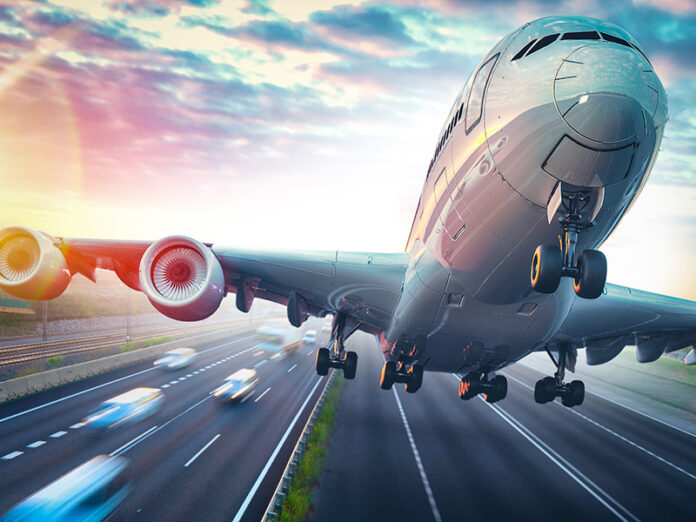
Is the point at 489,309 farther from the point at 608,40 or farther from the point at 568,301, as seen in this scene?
the point at 608,40

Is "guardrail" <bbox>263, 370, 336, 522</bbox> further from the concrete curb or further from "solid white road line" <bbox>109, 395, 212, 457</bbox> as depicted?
the concrete curb

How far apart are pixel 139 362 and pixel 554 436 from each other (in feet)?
132

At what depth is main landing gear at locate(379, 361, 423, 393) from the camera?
13.6m

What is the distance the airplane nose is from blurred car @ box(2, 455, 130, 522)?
18.6m

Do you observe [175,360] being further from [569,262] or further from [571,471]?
[569,262]

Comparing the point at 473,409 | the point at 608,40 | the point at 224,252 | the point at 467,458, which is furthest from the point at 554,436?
the point at 608,40

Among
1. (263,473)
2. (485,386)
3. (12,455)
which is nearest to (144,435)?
(12,455)

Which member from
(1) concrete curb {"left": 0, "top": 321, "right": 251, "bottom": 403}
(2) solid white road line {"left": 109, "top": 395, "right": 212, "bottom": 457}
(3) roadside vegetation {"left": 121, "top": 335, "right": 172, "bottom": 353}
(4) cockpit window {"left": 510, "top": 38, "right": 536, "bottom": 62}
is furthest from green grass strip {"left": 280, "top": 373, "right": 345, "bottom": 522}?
(3) roadside vegetation {"left": 121, "top": 335, "right": 172, "bottom": 353}

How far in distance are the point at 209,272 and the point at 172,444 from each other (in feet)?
50.8

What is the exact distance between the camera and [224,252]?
12.7 meters

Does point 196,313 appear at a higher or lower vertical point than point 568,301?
lower

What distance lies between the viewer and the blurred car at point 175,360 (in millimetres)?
39875

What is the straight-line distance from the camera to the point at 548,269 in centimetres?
533

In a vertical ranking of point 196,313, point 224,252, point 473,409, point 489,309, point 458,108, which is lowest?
point 473,409
